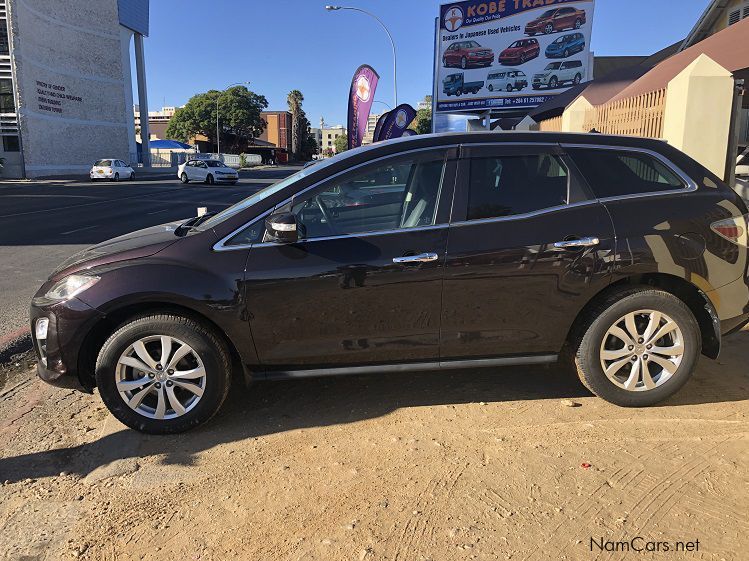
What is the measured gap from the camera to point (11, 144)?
37.1m

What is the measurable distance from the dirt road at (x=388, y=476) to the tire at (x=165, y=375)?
13cm

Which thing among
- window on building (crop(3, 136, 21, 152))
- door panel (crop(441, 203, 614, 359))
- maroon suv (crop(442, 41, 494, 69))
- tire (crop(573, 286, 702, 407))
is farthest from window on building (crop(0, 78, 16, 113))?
tire (crop(573, 286, 702, 407))

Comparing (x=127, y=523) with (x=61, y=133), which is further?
(x=61, y=133)

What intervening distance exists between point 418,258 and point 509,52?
111ft

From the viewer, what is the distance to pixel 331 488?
2.92 metres

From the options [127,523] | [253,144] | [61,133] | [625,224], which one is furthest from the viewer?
[253,144]

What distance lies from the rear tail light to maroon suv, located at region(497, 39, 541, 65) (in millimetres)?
32640

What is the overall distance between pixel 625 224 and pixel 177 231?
2.91 meters

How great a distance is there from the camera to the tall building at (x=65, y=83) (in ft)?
120

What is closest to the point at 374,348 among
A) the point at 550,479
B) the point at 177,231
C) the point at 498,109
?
the point at 550,479

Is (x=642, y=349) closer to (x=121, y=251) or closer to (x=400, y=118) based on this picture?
(x=121, y=251)

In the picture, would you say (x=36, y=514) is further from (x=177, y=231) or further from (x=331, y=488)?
(x=177, y=231)

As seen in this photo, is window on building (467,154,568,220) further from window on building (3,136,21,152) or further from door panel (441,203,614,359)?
window on building (3,136,21,152)

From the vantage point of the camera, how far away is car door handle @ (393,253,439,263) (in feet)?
11.1
